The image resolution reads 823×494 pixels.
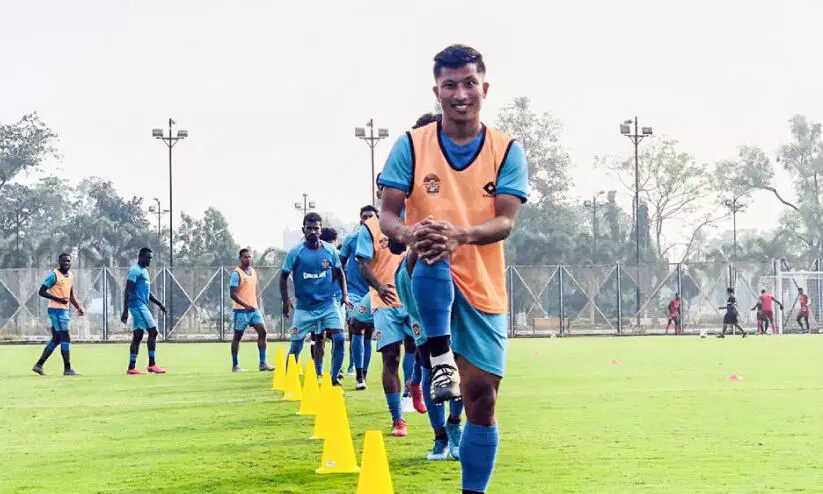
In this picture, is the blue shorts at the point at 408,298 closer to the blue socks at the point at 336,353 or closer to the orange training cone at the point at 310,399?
the orange training cone at the point at 310,399

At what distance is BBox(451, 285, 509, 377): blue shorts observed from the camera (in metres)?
5.83

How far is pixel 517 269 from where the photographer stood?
2029 inches

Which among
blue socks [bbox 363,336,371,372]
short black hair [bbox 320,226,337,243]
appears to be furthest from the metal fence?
blue socks [bbox 363,336,371,372]

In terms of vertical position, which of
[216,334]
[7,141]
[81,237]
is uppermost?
[7,141]

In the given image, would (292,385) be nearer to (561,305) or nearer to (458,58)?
(458,58)

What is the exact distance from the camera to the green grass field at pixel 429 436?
26.2 feet

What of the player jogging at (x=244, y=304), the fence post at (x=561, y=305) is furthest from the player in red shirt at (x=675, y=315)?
the player jogging at (x=244, y=304)

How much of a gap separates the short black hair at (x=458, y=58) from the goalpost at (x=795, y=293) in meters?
46.3

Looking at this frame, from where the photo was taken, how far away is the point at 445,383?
18.3 ft

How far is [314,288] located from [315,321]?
427 mm

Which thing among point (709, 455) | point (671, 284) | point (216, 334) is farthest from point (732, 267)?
point (709, 455)

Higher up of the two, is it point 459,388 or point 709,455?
point 459,388

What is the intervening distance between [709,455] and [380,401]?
6.23m

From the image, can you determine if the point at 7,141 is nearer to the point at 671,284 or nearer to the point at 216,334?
the point at 216,334
